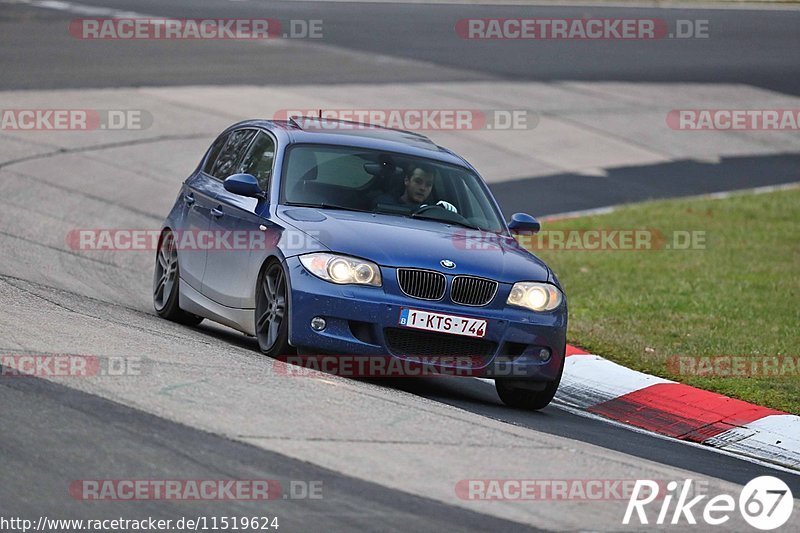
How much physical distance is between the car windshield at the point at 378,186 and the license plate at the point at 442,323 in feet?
3.96

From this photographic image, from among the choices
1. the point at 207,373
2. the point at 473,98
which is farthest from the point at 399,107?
the point at 207,373

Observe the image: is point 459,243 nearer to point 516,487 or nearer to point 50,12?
point 516,487

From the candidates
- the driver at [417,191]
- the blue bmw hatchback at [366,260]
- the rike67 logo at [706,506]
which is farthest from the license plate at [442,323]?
the rike67 logo at [706,506]

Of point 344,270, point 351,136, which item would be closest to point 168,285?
point 351,136

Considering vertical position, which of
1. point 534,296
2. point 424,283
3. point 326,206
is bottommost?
point 534,296

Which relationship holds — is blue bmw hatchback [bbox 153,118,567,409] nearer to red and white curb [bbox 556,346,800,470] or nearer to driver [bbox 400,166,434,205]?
driver [bbox 400,166,434,205]

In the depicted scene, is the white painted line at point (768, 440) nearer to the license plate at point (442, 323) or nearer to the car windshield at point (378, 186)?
the license plate at point (442, 323)

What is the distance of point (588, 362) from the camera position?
1147 centimetres

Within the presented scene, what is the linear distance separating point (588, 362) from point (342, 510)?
555cm

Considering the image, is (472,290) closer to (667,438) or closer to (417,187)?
(417,187)

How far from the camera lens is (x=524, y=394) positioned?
9711 mm

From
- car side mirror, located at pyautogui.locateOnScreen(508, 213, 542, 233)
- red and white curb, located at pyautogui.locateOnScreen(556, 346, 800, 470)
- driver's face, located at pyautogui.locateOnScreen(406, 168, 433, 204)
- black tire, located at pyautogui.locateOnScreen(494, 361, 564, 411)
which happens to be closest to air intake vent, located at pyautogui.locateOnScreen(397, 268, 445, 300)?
black tire, located at pyautogui.locateOnScreen(494, 361, 564, 411)

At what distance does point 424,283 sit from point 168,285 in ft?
10.2

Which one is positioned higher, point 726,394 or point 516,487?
point 516,487
